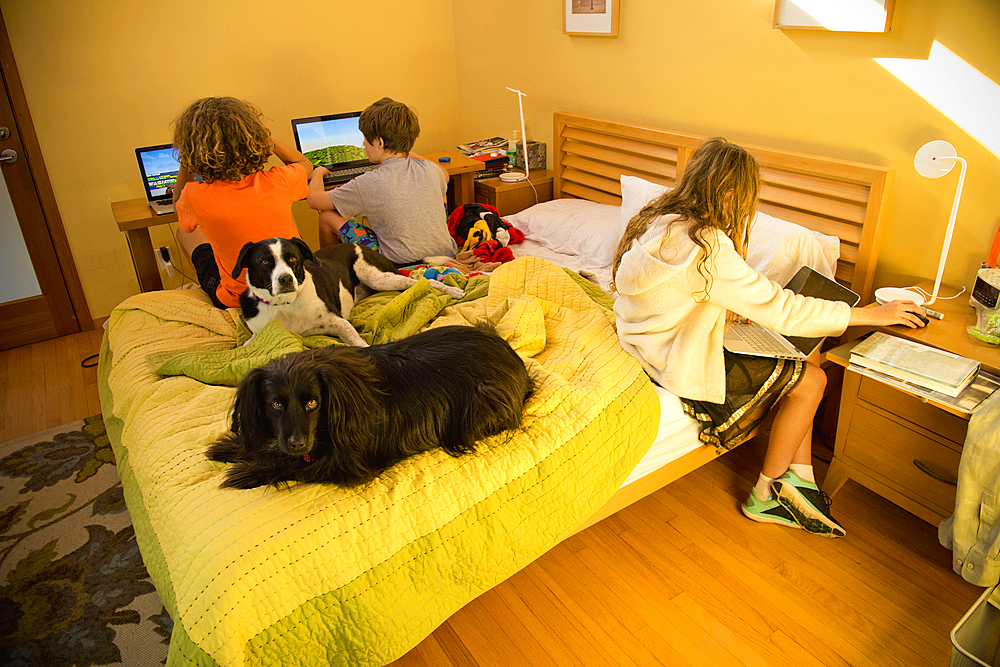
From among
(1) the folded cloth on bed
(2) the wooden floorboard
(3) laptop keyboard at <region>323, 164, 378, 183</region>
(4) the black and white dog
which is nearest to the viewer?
(1) the folded cloth on bed

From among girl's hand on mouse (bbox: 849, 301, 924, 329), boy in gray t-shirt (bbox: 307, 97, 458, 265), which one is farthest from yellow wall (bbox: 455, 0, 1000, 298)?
boy in gray t-shirt (bbox: 307, 97, 458, 265)

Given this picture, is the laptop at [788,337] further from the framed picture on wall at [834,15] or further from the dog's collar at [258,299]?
the dog's collar at [258,299]

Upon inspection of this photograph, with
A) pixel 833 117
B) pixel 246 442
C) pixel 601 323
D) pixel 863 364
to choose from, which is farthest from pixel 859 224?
pixel 246 442

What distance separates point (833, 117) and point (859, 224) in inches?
15.8

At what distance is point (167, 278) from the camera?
366 cm

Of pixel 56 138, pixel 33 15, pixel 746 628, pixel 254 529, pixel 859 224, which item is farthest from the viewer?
pixel 56 138

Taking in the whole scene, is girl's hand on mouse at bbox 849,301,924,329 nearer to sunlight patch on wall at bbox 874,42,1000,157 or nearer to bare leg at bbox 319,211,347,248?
sunlight patch on wall at bbox 874,42,1000,157

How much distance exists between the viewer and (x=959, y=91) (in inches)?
76.7

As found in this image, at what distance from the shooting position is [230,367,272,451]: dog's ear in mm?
1311

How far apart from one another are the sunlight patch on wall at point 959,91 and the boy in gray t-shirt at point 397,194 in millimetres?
1781

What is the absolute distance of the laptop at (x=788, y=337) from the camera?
181cm

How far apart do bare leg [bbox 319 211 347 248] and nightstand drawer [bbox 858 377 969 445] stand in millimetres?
2199

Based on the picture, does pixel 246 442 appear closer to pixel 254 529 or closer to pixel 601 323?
pixel 254 529

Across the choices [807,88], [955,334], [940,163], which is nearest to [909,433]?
[955,334]
